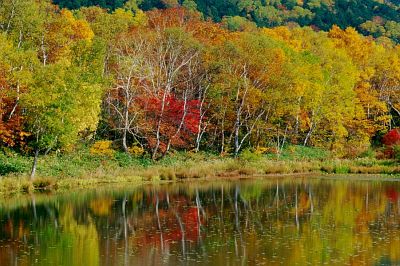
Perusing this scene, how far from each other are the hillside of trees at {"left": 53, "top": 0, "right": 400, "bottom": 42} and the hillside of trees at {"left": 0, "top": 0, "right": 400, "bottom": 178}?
218 feet

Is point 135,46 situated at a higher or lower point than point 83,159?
higher

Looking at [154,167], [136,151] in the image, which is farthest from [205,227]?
[136,151]

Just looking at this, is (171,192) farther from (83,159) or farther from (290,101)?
(290,101)

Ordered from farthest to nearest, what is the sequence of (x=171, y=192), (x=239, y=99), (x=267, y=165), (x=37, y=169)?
(x=239, y=99), (x=267, y=165), (x=37, y=169), (x=171, y=192)

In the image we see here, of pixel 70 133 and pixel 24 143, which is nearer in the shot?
pixel 70 133

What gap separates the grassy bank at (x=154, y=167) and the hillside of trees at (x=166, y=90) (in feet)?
4.63

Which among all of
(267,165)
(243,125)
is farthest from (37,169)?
(243,125)

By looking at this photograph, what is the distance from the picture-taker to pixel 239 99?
6925cm

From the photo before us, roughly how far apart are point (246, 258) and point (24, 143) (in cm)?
3208

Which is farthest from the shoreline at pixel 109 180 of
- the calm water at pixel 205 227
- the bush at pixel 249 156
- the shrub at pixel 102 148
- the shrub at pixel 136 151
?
the shrub at pixel 136 151

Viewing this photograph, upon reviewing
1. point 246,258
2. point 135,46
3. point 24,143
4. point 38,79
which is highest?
point 135,46

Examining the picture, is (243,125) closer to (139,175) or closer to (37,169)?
(139,175)

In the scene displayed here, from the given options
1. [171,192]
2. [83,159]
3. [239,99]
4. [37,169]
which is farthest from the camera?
[239,99]

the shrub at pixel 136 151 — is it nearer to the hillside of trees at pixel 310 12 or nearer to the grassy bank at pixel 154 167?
the grassy bank at pixel 154 167
